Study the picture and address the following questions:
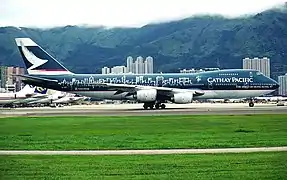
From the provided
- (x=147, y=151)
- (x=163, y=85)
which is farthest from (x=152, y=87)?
(x=147, y=151)

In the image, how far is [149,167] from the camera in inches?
520

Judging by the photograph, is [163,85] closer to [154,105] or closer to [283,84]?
[154,105]

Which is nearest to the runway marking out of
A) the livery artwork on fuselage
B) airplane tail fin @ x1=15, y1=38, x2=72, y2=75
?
the livery artwork on fuselage

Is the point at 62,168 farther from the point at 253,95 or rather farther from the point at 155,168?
the point at 253,95

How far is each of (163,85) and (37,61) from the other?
630 inches

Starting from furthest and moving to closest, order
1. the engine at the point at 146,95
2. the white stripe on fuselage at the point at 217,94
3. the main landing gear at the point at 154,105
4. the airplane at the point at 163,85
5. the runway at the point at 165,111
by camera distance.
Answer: the main landing gear at the point at 154,105 → the white stripe on fuselage at the point at 217,94 → the airplane at the point at 163,85 → the engine at the point at 146,95 → the runway at the point at 165,111

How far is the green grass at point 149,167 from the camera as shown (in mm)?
11906

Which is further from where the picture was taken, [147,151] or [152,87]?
[152,87]

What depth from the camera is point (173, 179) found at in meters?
11.4

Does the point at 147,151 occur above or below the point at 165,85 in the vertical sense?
below

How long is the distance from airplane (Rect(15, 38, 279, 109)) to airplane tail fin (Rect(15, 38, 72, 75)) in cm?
88

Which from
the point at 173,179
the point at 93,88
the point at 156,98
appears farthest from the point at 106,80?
the point at 173,179

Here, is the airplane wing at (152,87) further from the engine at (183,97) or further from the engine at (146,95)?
the engine at (183,97)

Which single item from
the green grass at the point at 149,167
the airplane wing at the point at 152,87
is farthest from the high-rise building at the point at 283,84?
the green grass at the point at 149,167
